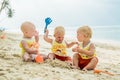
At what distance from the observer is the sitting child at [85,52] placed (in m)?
7.19

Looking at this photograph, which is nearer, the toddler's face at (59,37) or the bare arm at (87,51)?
the bare arm at (87,51)

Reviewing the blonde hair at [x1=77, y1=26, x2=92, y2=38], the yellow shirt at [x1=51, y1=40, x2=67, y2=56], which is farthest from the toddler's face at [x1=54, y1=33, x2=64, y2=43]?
the blonde hair at [x1=77, y1=26, x2=92, y2=38]

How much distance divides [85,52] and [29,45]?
46.9 inches

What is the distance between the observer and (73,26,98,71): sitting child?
283 inches

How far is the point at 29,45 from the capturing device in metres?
7.63

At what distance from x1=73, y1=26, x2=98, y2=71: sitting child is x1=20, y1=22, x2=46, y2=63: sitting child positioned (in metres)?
0.72

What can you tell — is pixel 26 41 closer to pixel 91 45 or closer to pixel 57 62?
pixel 57 62

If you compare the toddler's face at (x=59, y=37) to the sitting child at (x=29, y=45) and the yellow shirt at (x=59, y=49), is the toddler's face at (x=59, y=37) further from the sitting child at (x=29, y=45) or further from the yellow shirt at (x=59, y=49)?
the sitting child at (x=29, y=45)

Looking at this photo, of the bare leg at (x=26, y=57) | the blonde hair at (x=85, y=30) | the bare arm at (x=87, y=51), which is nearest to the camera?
the bare arm at (x=87, y=51)

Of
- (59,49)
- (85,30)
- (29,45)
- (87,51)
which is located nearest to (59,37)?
(59,49)

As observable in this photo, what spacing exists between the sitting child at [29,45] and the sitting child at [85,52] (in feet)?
2.37

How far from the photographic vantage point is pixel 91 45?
7289 millimetres

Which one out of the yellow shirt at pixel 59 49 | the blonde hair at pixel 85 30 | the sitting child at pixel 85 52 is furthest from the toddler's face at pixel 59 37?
the blonde hair at pixel 85 30

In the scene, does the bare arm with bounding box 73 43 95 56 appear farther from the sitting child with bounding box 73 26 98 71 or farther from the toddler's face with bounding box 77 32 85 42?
the toddler's face with bounding box 77 32 85 42
